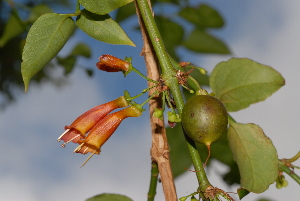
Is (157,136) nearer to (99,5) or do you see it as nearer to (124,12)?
(99,5)

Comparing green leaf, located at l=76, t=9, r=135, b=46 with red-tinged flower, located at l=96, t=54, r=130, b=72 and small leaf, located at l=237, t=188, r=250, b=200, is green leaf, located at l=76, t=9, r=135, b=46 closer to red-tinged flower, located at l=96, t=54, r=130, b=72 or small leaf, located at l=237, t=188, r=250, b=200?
red-tinged flower, located at l=96, t=54, r=130, b=72

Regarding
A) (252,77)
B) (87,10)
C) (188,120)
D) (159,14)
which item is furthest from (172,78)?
(159,14)

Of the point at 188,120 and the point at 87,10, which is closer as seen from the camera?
the point at 188,120

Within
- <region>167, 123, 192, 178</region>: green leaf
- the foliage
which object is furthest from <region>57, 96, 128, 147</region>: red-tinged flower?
<region>167, 123, 192, 178</region>: green leaf

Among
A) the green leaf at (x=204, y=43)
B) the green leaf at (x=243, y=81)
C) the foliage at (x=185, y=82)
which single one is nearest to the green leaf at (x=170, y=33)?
the green leaf at (x=204, y=43)

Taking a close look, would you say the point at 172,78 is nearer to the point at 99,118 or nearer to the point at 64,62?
the point at 99,118

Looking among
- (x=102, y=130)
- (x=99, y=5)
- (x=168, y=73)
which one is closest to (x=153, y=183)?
(x=102, y=130)

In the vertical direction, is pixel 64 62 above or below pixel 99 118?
above

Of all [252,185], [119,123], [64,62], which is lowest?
[252,185]
